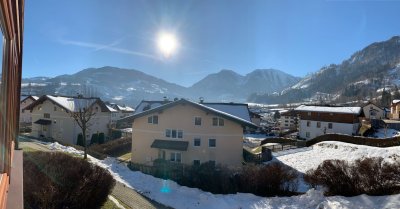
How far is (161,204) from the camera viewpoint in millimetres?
18859

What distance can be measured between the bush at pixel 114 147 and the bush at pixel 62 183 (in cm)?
2542

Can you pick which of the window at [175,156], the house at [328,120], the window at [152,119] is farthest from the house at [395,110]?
the window at [152,119]

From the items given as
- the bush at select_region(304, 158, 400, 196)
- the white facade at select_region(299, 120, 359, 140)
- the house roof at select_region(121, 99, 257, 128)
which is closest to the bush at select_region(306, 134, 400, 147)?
the house roof at select_region(121, 99, 257, 128)

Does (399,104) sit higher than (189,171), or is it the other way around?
(399,104)

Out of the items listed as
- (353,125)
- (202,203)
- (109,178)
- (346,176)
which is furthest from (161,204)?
(353,125)

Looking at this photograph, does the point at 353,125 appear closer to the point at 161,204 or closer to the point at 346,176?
the point at 346,176

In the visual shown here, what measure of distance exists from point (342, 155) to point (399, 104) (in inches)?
2502

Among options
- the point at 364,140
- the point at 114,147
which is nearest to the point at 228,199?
the point at 114,147

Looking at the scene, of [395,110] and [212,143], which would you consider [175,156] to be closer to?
[212,143]

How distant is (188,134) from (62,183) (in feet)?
66.2

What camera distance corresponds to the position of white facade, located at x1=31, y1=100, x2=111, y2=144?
155 ft

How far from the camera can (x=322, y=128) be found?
60.1 metres

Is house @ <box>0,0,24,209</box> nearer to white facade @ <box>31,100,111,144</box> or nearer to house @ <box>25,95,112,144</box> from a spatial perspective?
house @ <box>25,95,112,144</box>

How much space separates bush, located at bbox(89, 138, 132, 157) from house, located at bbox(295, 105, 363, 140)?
34.8 meters
